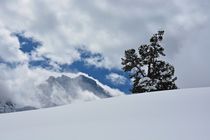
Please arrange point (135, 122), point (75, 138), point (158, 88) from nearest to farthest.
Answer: point (75, 138), point (135, 122), point (158, 88)

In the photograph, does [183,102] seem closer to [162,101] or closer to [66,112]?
[162,101]

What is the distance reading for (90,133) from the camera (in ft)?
20.4

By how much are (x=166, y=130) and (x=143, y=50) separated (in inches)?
1066

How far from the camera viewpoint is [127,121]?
271 inches

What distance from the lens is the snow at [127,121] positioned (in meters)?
5.77

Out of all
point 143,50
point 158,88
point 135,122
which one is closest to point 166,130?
point 135,122

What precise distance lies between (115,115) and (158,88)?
23199 millimetres

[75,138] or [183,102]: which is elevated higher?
[183,102]

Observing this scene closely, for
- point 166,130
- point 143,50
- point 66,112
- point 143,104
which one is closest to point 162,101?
point 143,104

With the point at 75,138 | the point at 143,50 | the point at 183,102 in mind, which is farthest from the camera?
A: the point at 143,50

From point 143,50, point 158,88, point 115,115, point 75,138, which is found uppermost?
point 143,50

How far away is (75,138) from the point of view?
6004 mm

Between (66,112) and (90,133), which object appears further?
(66,112)

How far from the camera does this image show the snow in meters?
5.77
